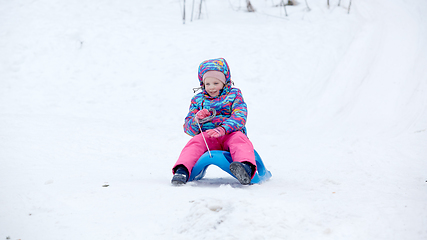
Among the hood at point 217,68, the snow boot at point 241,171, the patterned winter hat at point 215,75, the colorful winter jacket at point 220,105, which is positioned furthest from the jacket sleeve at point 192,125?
the snow boot at point 241,171

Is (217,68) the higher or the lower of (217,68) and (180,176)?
the higher

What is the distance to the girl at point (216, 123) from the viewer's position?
2.47 metres

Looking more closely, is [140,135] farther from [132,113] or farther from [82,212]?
[82,212]

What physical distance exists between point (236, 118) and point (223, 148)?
10.7 inches

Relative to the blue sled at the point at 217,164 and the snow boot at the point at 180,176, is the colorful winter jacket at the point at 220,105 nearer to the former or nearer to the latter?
the blue sled at the point at 217,164

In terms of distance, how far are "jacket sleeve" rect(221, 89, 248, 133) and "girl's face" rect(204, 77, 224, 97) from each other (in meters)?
0.16

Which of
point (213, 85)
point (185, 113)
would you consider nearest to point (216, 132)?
point (213, 85)

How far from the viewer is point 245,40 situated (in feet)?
24.8

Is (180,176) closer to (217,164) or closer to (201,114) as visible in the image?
(217,164)

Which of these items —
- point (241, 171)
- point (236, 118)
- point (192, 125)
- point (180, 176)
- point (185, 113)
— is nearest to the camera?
point (241, 171)

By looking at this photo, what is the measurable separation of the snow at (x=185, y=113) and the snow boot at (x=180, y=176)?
8 centimetres

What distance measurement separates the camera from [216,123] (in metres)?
2.75

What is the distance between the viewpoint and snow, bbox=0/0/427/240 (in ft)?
5.60

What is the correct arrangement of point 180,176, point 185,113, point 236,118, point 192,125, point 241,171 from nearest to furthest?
point 241,171, point 180,176, point 236,118, point 192,125, point 185,113
